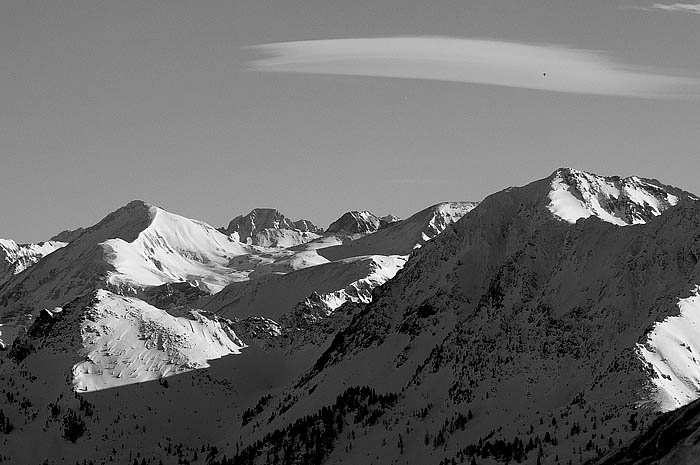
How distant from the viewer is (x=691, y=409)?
114438 millimetres

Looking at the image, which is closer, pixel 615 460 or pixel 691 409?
pixel 691 409

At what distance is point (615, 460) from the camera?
122250mm

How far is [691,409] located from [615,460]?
10.9 meters

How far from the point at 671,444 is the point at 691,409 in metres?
7.38

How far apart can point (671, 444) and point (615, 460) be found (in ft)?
48.3

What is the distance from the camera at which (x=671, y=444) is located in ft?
355

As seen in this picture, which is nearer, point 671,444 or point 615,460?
point 671,444
